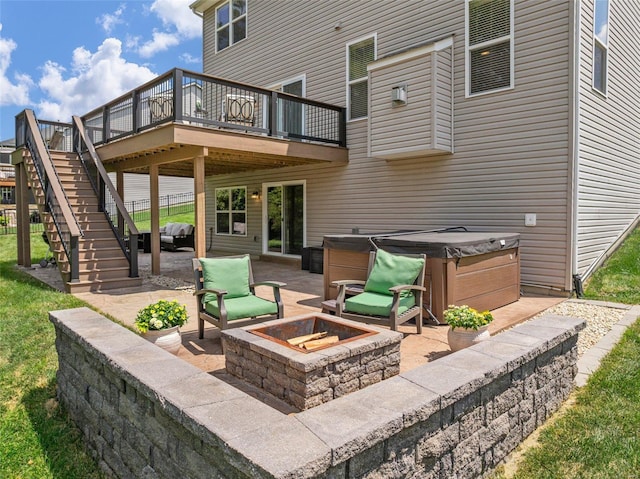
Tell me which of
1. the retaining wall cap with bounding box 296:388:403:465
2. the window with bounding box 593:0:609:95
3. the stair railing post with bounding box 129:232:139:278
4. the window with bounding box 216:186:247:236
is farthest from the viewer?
the window with bounding box 216:186:247:236

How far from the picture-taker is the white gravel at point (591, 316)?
4.60 m

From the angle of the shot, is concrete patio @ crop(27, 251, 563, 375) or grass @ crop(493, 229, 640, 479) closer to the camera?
grass @ crop(493, 229, 640, 479)

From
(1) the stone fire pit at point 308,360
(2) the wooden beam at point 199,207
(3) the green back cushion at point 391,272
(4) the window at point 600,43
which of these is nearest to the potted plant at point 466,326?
(1) the stone fire pit at point 308,360

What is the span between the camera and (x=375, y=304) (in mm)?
4406

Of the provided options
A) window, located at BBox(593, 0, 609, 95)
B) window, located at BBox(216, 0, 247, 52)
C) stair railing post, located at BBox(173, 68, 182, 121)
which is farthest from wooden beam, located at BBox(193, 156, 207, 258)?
window, located at BBox(216, 0, 247, 52)

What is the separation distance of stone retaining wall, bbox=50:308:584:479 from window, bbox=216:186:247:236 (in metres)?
9.54

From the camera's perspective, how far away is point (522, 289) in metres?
6.97

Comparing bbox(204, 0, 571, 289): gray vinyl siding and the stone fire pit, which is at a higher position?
bbox(204, 0, 571, 289): gray vinyl siding

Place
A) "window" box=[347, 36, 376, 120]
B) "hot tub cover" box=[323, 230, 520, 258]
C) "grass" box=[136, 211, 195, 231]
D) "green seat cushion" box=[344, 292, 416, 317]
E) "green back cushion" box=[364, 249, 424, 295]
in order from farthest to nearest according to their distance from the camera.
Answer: "grass" box=[136, 211, 195, 231] < "window" box=[347, 36, 376, 120] < "hot tub cover" box=[323, 230, 520, 258] < "green back cushion" box=[364, 249, 424, 295] < "green seat cushion" box=[344, 292, 416, 317]

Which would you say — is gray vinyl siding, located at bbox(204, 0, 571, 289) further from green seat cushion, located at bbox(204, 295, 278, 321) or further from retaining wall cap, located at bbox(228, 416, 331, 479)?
retaining wall cap, located at bbox(228, 416, 331, 479)

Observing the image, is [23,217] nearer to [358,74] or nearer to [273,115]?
[273,115]

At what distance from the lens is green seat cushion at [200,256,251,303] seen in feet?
15.2

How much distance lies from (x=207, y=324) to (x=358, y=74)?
676 cm

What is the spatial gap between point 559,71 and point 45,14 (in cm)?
1123
